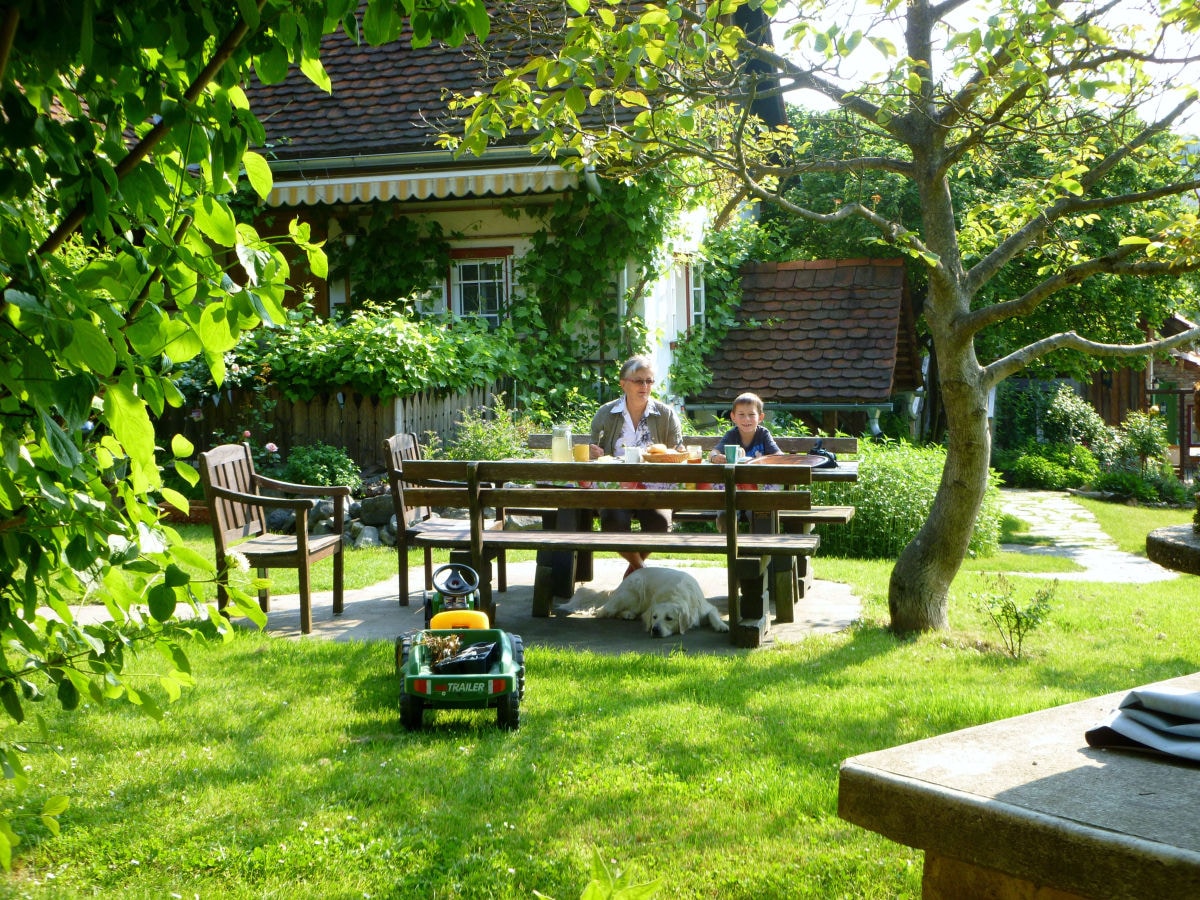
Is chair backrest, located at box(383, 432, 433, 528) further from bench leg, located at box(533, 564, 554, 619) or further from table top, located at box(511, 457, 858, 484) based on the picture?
table top, located at box(511, 457, 858, 484)

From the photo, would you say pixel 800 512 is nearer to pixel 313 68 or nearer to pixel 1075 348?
pixel 1075 348

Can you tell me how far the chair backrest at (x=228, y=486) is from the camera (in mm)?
7383

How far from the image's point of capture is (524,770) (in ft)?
15.5

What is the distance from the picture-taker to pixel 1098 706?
9.71ft

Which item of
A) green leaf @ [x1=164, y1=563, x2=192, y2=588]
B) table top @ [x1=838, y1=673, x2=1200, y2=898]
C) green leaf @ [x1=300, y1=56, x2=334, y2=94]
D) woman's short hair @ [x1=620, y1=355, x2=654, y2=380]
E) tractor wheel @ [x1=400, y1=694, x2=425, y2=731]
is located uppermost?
woman's short hair @ [x1=620, y1=355, x2=654, y2=380]

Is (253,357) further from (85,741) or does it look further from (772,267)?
(772,267)

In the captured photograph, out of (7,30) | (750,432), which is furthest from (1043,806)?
(750,432)

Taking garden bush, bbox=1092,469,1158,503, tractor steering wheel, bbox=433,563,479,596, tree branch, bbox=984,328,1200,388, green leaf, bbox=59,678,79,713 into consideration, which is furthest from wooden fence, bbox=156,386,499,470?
garden bush, bbox=1092,469,1158,503

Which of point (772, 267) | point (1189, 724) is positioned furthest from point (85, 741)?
point (772, 267)

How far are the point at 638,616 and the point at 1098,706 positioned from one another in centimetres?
515

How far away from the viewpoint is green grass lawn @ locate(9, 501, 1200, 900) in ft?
12.3

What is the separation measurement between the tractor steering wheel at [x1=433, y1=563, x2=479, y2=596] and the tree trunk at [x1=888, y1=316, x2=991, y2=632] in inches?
112

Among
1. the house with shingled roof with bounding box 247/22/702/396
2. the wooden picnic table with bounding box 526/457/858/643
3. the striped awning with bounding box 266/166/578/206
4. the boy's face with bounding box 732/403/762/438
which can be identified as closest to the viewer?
the wooden picnic table with bounding box 526/457/858/643

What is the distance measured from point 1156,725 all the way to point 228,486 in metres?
6.57
